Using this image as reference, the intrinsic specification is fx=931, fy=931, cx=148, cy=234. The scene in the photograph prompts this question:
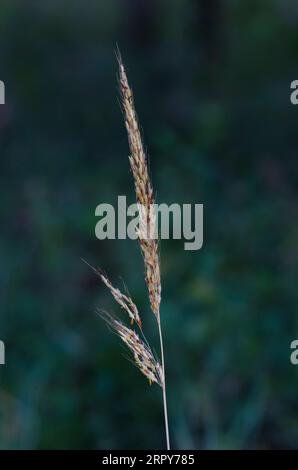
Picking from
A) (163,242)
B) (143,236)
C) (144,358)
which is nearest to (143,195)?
(143,236)

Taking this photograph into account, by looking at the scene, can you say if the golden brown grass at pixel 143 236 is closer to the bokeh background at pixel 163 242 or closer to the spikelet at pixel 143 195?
the spikelet at pixel 143 195

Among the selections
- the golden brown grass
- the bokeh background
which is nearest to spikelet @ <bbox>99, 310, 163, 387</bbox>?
the golden brown grass

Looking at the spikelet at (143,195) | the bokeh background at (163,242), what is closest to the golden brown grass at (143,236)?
the spikelet at (143,195)

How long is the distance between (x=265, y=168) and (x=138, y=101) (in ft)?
5.19

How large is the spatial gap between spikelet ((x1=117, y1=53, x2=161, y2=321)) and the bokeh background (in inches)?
73.0

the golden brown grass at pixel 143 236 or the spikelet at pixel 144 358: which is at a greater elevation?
the golden brown grass at pixel 143 236

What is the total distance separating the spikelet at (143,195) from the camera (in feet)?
4.10

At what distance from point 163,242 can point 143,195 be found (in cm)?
291

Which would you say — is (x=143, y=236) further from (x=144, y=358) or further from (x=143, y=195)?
(x=144, y=358)

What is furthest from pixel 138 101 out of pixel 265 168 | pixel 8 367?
pixel 8 367

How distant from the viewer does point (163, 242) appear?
165 inches

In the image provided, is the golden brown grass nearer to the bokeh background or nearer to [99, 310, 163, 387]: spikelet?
[99, 310, 163, 387]: spikelet

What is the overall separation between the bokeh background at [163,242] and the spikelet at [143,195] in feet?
6.08

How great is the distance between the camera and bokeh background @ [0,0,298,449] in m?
3.62
